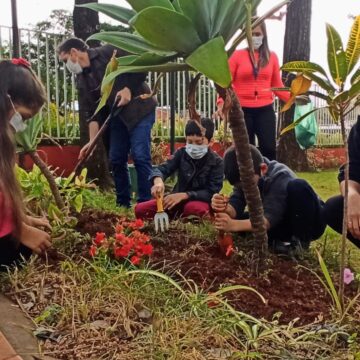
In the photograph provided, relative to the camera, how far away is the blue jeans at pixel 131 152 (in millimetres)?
4438

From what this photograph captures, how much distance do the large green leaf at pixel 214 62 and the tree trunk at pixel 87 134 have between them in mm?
4553

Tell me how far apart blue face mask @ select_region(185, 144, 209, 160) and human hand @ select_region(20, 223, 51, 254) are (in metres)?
1.55

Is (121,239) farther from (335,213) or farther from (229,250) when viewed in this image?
(335,213)

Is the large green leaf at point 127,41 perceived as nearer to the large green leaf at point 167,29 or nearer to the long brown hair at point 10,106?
the large green leaf at point 167,29

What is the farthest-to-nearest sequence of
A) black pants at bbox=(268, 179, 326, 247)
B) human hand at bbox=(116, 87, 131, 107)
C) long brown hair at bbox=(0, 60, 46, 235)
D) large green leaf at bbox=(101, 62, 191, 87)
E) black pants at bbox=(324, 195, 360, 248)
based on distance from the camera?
human hand at bbox=(116, 87, 131, 107)
black pants at bbox=(268, 179, 326, 247)
black pants at bbox=(324, 195, 360, 248)
long brown hair at bbox=(0, 60, 46, 235)
large green leaf at bbox=(101, 62, 191, 87)

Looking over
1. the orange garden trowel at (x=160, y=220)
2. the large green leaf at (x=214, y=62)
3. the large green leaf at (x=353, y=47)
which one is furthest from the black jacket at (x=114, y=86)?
the large green leaf at (x=353, y=47)

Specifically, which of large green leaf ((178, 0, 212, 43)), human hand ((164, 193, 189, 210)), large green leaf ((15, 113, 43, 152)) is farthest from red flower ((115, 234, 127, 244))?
human hand ((164, 193, 189, 210))

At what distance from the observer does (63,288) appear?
7.23ft

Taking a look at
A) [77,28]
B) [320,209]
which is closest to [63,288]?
[320,209]

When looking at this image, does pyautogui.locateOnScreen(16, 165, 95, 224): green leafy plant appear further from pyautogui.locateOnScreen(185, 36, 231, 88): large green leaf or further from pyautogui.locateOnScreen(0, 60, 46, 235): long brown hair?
pyautogui.locateOnScreen(185, 36, 231, 88): large green leaf

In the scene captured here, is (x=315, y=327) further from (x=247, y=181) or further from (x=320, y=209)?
(x=320, y=209)

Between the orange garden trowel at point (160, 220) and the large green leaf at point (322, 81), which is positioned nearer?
the large green leaf at point (322, 81)

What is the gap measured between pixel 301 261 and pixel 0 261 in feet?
4.67

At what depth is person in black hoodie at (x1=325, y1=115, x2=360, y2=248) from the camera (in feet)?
7.88
